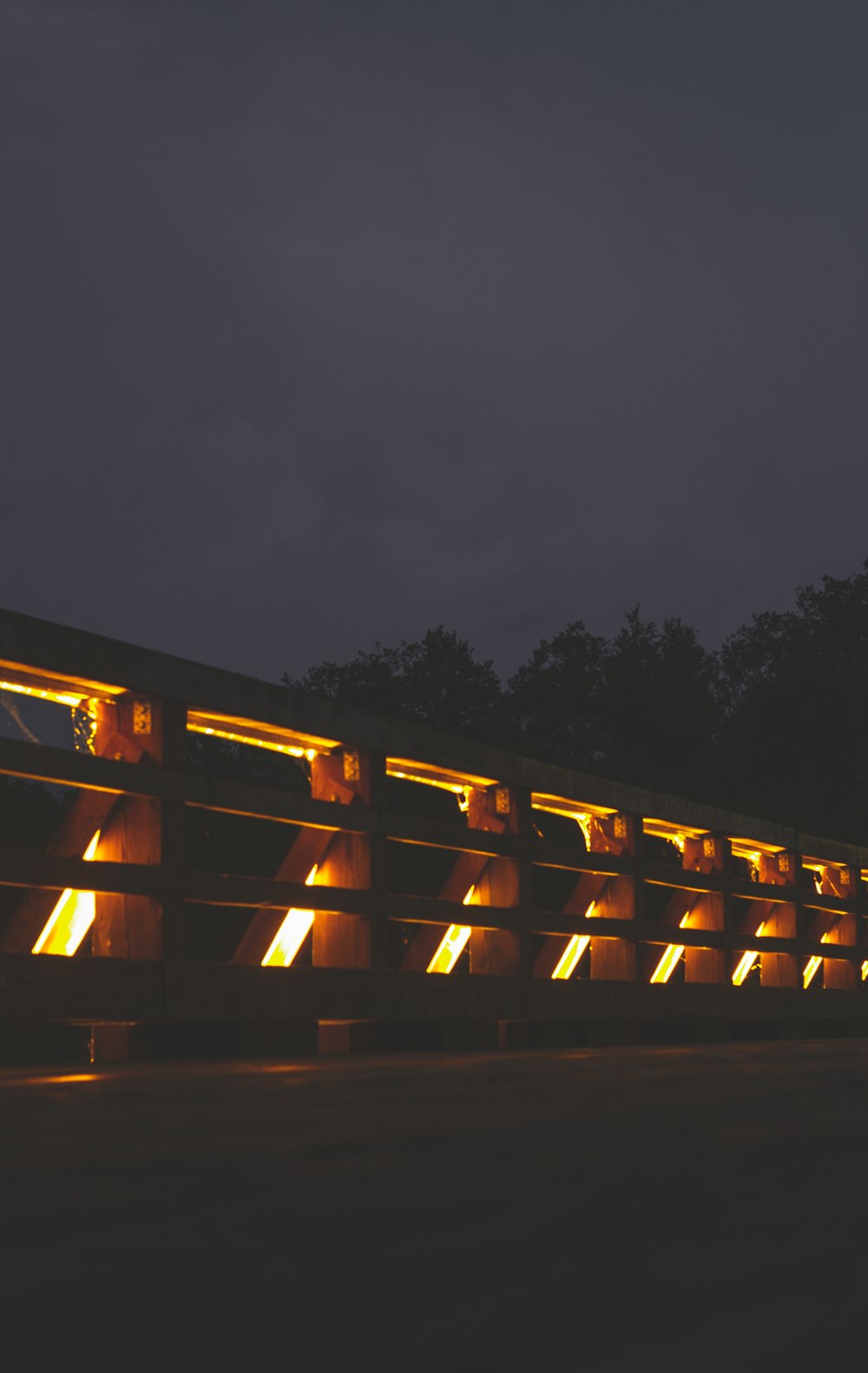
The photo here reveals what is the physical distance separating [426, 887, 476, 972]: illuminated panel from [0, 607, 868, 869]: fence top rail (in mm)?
832

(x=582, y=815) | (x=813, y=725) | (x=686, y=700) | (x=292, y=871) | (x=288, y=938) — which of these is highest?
(x=686, y=700)

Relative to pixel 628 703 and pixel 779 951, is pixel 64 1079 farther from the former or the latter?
pixel 628 703

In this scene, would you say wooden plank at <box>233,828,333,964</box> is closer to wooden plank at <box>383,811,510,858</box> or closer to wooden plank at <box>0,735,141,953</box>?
wooden plank at <box>383,811,510,858</box>

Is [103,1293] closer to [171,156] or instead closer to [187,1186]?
[187,1186]

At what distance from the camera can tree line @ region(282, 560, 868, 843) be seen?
23250 millimetres

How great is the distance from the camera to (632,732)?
27.5 metres

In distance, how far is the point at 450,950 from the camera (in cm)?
767

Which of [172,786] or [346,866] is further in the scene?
[346,866]

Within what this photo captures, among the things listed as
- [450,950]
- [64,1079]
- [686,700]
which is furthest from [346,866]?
[686,700]

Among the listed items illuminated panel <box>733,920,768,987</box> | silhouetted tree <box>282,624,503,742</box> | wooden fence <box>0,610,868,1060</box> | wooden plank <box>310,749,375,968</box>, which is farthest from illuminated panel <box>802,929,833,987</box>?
silhouetted tree <box>282,624,503,742</box>

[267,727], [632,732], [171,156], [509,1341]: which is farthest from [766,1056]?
[171,156]

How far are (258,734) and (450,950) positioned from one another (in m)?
2.03

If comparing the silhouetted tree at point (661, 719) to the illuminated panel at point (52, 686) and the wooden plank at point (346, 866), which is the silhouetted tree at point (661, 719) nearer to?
the wooden plank at point (346, 866)

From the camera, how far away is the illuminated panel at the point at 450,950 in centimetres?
763
